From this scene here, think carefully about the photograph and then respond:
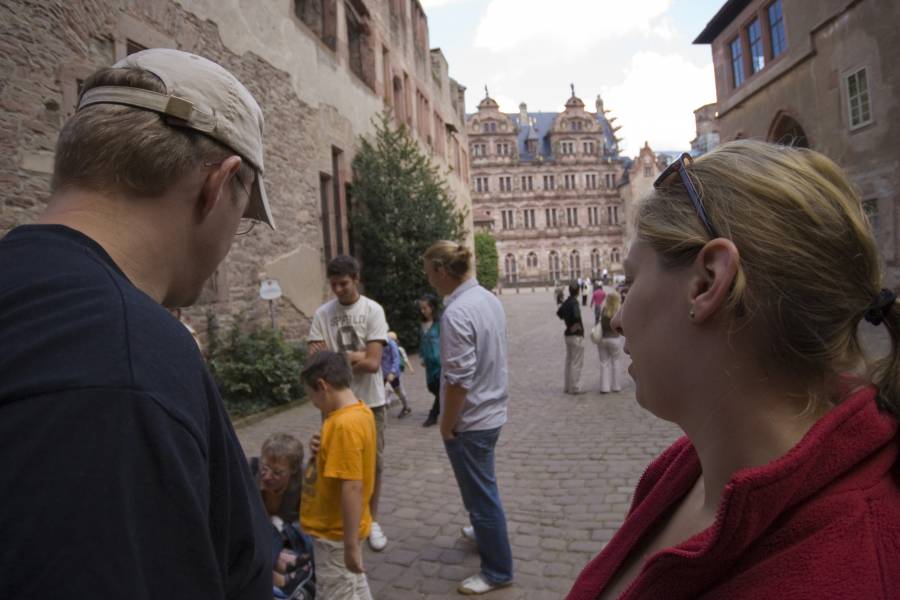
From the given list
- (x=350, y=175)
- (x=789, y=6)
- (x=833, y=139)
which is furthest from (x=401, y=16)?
(x=833, y=139)

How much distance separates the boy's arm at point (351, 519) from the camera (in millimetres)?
2857

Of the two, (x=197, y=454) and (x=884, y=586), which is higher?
(x=197, y=454)

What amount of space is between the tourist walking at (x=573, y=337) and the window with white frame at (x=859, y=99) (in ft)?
31.2

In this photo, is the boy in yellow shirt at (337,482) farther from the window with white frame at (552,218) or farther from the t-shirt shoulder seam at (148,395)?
the window with white frame at (552,218)

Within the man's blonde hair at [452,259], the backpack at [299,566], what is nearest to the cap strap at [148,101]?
the backpack at [299,566]

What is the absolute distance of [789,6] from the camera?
1642 cm

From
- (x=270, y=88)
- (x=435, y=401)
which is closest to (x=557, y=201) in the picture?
(x=270, y=88)

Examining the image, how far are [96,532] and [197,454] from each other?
16 centimetres

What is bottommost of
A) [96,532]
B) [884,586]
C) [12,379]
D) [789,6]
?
[884,586]

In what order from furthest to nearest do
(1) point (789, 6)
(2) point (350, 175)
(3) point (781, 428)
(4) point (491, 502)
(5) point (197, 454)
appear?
(1) point (789, 6) < (2) point (350, 175) < (4) point (491, 502) < (3) point (781, 428) < (5) point (197, 454)

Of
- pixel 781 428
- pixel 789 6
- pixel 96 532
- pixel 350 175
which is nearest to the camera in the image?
pixel 96 532

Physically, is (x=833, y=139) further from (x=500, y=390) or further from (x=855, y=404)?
(x=855, y=404)

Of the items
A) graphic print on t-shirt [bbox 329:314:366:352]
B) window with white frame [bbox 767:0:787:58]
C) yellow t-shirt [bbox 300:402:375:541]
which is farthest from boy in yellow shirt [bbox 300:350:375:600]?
window with white frame [bbox 767:0:787:58]

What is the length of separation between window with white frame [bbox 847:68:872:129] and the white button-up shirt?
14.8 m
